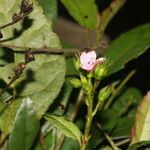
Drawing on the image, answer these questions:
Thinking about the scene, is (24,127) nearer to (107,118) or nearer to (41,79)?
(41,79)

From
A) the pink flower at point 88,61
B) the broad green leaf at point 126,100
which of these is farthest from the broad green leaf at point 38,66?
the broad green leaf at point 126,100

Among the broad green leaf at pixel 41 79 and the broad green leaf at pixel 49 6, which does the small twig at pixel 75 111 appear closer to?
the broad green leaf at pixel 41 79

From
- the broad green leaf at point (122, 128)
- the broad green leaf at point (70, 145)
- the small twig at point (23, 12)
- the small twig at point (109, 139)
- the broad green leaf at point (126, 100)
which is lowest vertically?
the broad green leaf at point (126, 100)

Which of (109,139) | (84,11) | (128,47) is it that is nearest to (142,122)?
(109,139)

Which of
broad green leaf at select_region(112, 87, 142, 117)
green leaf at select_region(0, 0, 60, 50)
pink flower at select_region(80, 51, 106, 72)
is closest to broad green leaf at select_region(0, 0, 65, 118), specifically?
green leaf at select_region(0, 0, 60, 50)

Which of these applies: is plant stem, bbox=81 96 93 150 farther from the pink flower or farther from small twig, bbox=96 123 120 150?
small twig, bbox=96 123 120 150

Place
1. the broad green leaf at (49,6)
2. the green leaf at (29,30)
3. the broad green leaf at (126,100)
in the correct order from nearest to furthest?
1. the green leaf at (29,30)
2. the broad green leaf at (49,6)
3. the broad green leaf at (126,100)
